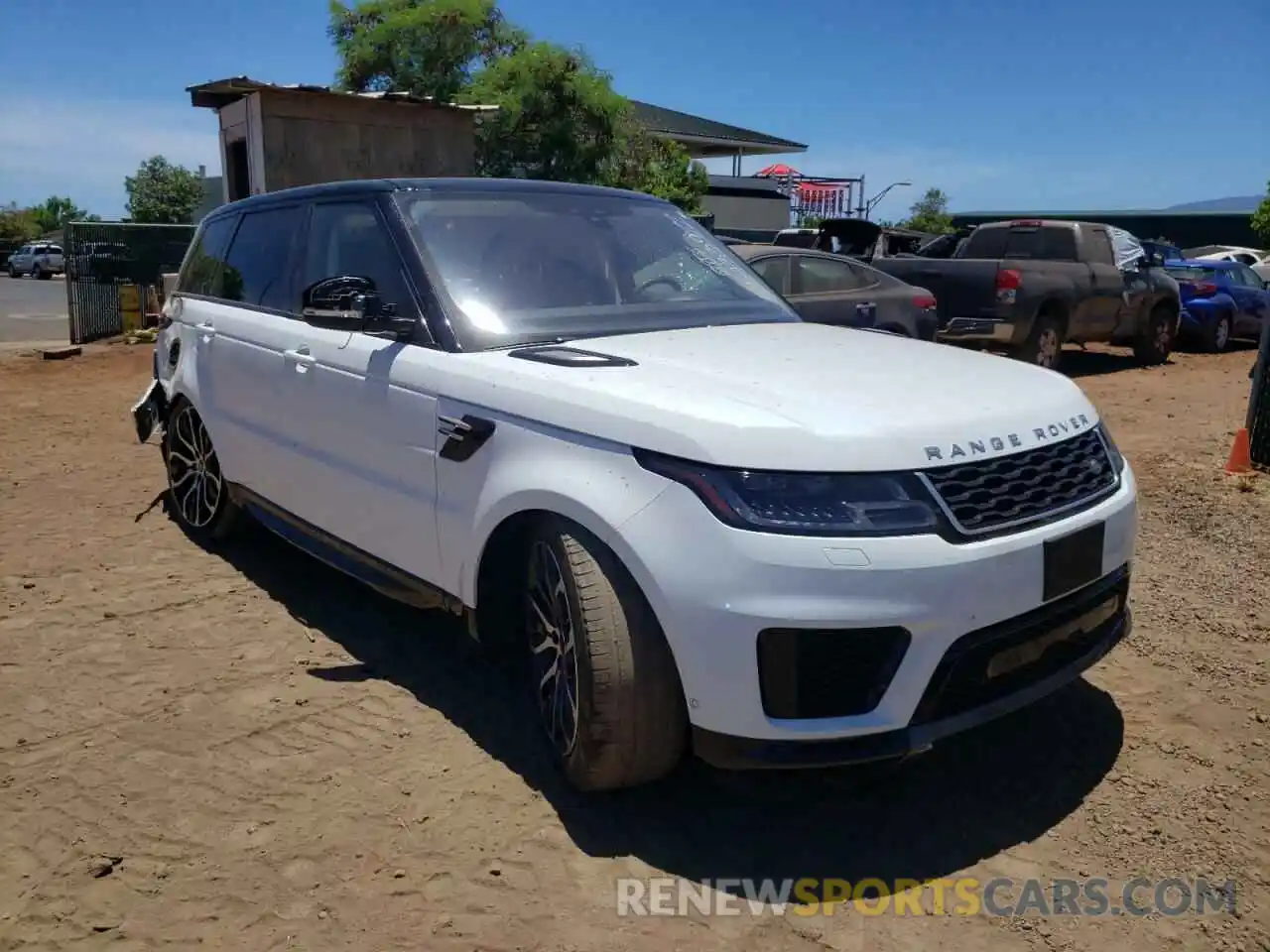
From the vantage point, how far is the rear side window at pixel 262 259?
4.67 meters

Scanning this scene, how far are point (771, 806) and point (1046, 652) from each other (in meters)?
0.90

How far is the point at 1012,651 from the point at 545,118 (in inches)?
686

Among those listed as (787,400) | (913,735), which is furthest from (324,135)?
(913,735)

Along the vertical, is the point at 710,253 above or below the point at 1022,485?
above

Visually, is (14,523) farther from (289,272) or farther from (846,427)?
(846,427)

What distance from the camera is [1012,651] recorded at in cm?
281

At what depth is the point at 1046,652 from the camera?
9.79 ft

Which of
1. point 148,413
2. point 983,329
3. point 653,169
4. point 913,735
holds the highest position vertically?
point 653,169

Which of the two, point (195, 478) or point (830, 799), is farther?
point (195, 478)

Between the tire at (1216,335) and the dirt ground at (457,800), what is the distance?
12.1 meters

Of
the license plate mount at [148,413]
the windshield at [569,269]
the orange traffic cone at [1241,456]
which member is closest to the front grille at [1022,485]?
the windshield at [569,269]

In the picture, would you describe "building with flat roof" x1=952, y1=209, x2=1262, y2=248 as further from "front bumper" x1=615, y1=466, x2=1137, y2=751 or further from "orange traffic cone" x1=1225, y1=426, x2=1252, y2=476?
"front bumper" x1=615, y1=466, x2=1137, y2=751

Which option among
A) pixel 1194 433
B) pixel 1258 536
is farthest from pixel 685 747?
pixel 1194 433

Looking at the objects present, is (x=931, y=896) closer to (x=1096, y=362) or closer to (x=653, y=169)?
(x=1096, y=362)
